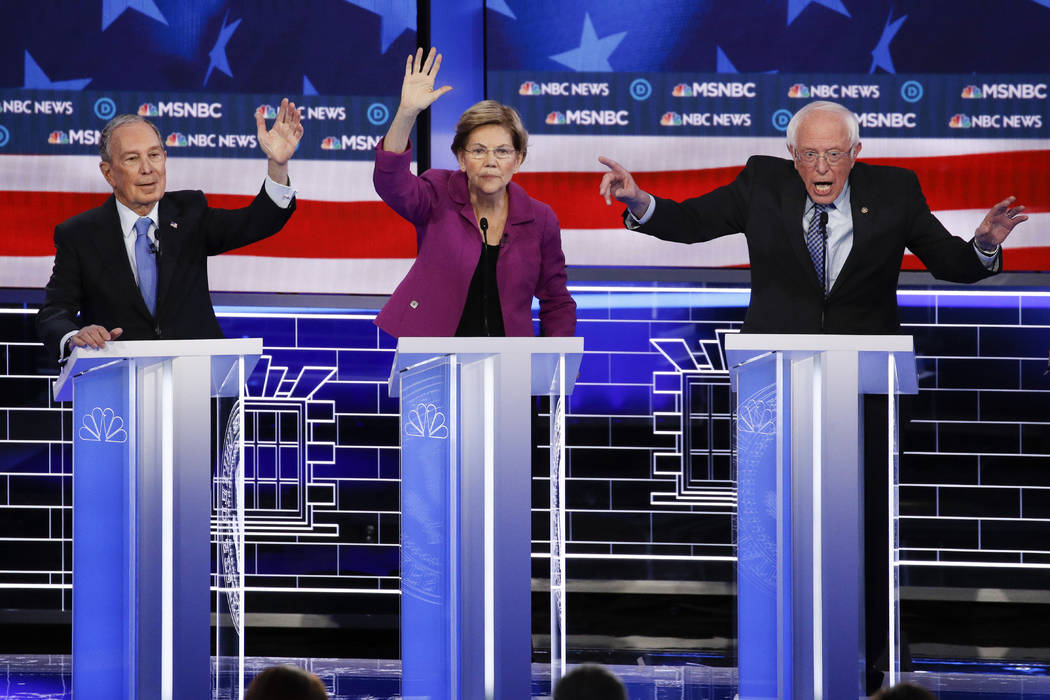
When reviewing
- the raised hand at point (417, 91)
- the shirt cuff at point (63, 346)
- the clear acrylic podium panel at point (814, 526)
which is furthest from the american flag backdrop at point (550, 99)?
the clear acrylic podium panel at point (814, 526)

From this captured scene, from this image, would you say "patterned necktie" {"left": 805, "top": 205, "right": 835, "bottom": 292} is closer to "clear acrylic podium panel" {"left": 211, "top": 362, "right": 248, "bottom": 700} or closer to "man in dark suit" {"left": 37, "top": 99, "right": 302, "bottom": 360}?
"man in dark suit" {"left": 37, "top": 99, "right": 302, "bottom": 360}

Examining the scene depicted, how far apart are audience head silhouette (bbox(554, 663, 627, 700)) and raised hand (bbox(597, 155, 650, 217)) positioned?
1.66 m

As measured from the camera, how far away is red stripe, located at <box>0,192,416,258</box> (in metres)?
5.26

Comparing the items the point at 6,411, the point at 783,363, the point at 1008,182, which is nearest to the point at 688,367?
the point at 1008,182

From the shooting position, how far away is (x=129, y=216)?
3.70 meters

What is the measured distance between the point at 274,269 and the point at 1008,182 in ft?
9.17

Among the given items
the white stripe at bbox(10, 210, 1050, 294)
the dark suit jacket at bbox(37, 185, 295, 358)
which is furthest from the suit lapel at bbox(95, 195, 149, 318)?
the white stripe at bbox(10, 210, 1050, 294)

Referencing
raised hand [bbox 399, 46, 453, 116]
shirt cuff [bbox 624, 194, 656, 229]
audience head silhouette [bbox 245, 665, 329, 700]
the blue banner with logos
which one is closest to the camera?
audience head silhouette [bbox 245, 665, 329, 700]

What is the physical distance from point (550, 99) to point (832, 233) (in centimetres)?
184

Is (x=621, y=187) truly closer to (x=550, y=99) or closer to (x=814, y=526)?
(x=814, y=526)

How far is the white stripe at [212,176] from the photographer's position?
5.30 metres

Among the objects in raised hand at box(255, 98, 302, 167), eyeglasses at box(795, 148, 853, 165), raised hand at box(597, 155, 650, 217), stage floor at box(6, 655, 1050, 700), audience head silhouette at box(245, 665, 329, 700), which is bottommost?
stage floor at box(6, 655, 1050, 700)

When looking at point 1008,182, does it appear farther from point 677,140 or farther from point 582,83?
point 582,83

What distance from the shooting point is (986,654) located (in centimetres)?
509
